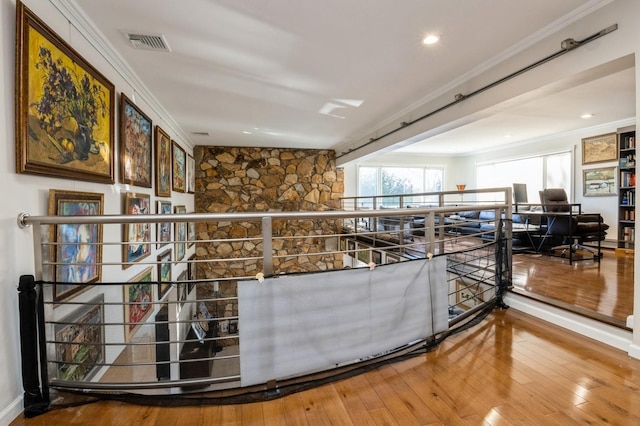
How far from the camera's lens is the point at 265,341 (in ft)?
4.91

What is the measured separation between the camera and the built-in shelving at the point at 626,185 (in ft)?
16.4

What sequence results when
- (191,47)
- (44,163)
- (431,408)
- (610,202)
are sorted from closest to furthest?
(431,408)
(44,163)
(191,47)
(610,202)

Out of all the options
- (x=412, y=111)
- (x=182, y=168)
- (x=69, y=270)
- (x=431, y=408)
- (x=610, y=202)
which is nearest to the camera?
(x=431, y=408)

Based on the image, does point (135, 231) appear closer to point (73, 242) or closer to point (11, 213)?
point (73, 242)

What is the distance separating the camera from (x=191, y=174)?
19.0 feet

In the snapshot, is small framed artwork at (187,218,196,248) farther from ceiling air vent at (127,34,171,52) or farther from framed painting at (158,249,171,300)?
ceiling air vent at (127,34,171,52)

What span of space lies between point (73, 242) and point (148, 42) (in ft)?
5.17

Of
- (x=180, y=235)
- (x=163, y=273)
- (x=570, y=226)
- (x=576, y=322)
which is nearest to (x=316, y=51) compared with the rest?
(x=576, y=322)

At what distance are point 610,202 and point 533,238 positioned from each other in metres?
1.92

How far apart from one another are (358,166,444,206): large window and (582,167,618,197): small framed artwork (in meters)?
3.23

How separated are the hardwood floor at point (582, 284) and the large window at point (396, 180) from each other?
4.05 meters

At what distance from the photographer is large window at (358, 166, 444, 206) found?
7945 mm

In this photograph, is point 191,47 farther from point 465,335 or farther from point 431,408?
point 465,335

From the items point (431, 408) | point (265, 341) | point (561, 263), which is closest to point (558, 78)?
point (431, 408)
